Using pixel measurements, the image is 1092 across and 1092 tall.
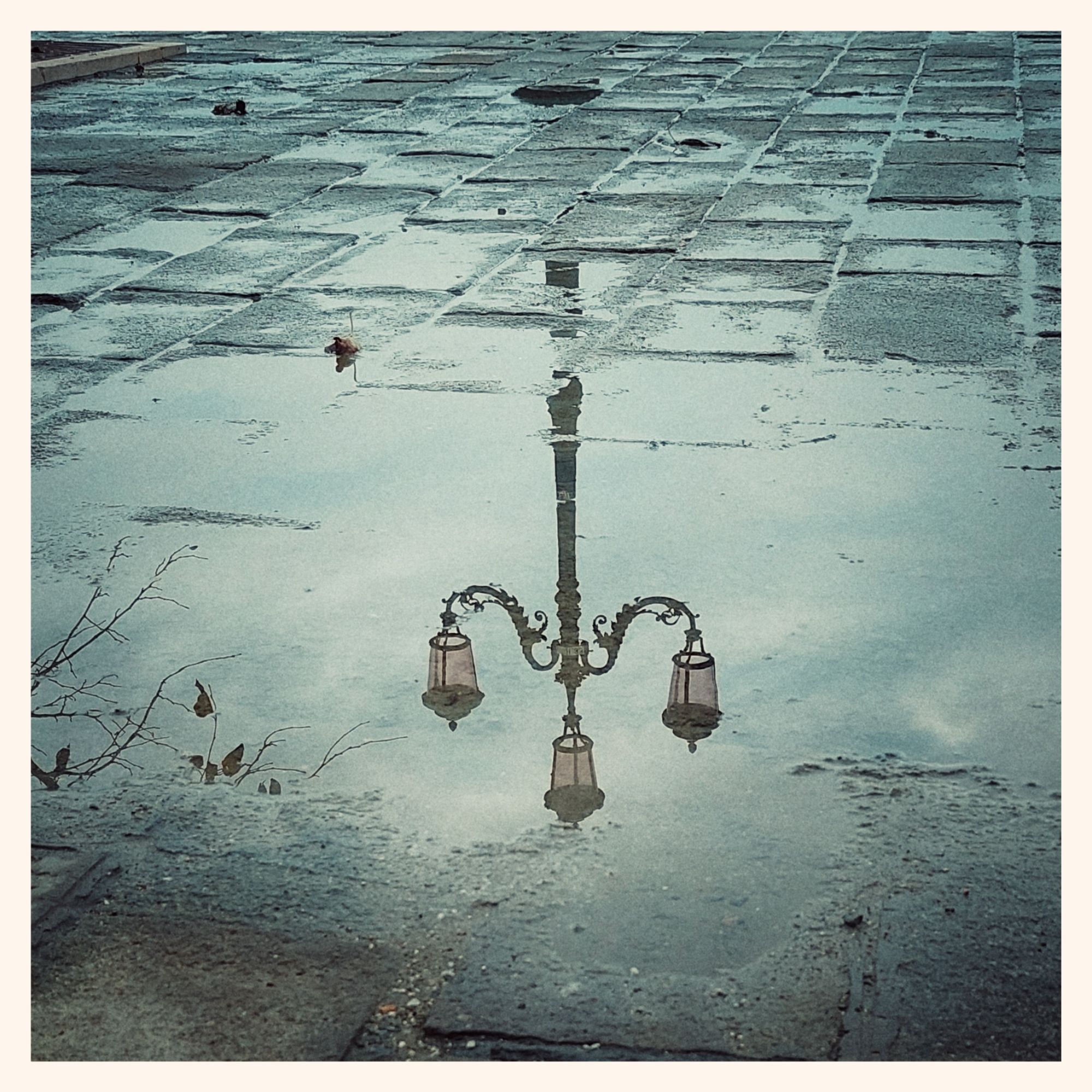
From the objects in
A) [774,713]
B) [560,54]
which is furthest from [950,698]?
[560,54]

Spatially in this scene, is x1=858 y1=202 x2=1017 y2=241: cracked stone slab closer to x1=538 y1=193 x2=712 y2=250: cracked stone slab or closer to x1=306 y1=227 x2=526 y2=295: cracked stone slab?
x1=538 y1=193 x2=712 y2=250: cracked stone slab

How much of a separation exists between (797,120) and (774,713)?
979 cm

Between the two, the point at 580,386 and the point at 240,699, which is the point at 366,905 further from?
the point at 580,386

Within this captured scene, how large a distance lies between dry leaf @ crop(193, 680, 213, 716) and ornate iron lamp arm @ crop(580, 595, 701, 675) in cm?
95

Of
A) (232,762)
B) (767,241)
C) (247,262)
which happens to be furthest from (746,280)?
(232,762)

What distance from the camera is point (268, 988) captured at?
9.11 ft

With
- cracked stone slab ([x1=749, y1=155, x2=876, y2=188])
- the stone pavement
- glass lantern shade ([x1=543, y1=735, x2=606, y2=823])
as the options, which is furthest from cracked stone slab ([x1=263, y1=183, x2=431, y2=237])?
glass lantern shade ([x1=543, y1=735, x2=606, y2=823])

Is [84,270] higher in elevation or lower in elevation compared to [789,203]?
lower

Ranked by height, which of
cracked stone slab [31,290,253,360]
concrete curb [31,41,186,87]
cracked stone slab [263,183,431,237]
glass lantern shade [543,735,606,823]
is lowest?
glass lantern shade [543,735,606,823]

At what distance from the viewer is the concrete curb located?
1512cm

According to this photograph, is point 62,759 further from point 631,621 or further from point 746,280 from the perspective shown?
point 746,280

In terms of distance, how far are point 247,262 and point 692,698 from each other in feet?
17.3

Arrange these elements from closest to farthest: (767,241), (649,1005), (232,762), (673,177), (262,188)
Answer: (649,1005) → (232,762) → (767,241) → (262,188) → (673,177)

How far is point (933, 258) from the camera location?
816 centimetres
